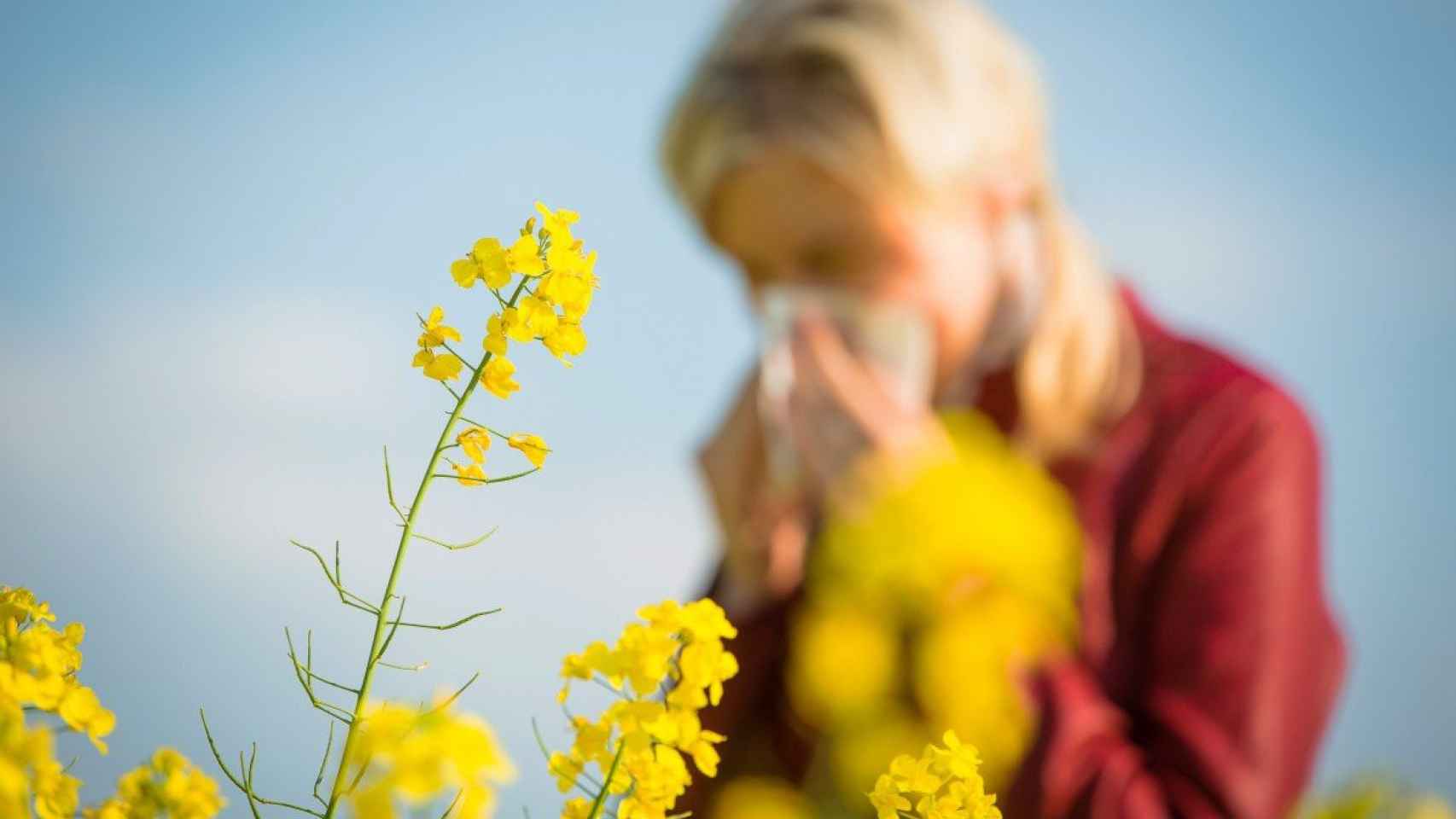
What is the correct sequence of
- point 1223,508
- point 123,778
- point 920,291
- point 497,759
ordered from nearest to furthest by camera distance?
point 497,759, point 123,778, point 1223,508, point 920,291

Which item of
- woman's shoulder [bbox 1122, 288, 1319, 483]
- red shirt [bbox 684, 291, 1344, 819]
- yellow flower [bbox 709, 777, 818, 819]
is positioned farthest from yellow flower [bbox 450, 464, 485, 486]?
woman's shoulder [bbox 1122, 288, 1319, 483]

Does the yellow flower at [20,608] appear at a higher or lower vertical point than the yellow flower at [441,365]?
higher

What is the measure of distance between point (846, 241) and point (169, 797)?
0.67m

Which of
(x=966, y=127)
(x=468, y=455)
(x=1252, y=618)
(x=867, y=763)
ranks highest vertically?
(x=966, y=127)

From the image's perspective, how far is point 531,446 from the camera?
1.28 feet

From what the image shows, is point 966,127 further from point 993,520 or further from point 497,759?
point 497,759

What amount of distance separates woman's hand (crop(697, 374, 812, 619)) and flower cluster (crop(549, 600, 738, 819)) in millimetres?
572

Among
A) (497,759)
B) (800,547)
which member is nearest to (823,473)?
(800,547)

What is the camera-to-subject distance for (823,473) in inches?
34.8

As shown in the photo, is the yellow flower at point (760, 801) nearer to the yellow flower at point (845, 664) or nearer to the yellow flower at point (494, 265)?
the yellow flower at point (845, 664)

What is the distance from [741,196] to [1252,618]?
16.4 inches

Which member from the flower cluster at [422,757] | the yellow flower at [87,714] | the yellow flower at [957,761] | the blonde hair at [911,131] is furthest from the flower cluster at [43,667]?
the blonde hair at [911,131]

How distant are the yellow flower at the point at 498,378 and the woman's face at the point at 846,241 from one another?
0.57 m

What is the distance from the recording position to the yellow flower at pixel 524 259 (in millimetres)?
375
